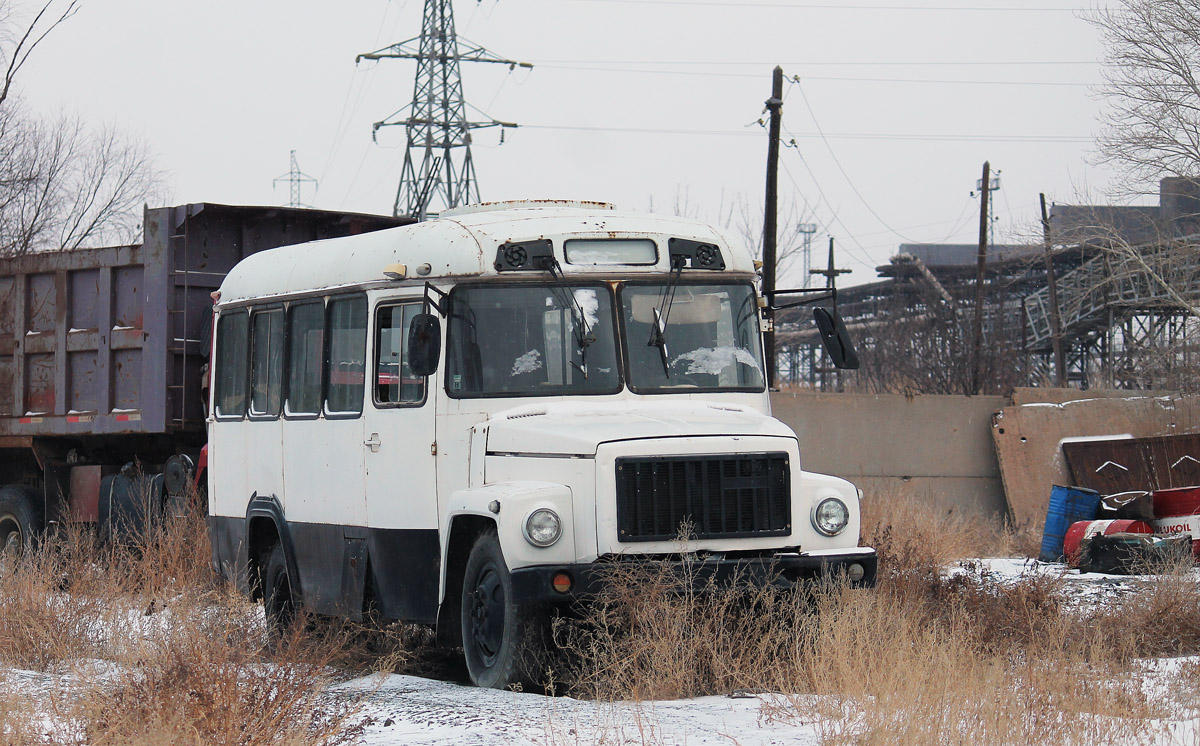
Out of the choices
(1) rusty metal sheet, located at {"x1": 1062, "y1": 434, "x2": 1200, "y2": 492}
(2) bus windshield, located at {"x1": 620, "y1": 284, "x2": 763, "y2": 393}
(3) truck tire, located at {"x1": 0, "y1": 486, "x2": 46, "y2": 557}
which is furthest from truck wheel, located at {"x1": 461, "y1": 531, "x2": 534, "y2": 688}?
(1) rusty metal sheet, located at {"x1": 1062, "y1": 434, "x2": 1200, "y2": 492}

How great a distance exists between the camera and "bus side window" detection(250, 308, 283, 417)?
10.1 metres

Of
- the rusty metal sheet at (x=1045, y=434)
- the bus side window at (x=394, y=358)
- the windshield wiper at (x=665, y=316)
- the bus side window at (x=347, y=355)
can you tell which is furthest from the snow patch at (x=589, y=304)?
the rusty metal sheet at (x=1045, y=434)

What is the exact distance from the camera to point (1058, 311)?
3966cm

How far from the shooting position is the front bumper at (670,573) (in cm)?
704

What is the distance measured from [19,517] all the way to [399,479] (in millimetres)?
8555

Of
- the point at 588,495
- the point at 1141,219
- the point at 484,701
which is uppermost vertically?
the point at 1141,219

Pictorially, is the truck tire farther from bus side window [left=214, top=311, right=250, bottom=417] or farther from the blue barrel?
the blue barrel

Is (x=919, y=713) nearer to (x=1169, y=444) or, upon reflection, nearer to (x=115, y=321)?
(x=115, y=321)

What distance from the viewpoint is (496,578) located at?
24.6 feet

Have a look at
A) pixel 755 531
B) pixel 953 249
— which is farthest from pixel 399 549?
pixel 953 249

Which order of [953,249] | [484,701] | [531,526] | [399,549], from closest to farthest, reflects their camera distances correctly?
[484,701]
[531,526]
[399,549]
[953,249]

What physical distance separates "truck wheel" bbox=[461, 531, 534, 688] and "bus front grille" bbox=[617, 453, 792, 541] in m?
0.70

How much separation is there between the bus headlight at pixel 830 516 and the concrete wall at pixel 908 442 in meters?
12.6

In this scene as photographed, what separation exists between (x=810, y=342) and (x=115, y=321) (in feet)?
145
